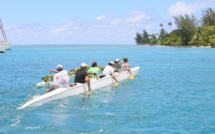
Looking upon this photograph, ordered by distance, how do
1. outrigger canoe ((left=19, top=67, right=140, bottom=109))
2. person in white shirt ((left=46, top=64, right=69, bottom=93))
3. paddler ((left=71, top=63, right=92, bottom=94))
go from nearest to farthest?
outrigger canoe ((left=19, top=67, right=140, bottom=109)) < person in white shirt ((left=46, top=64, right=69, bottom=93)) < paddler ((left=71, top=63, right=92, bottom=94))

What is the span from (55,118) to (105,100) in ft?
12.8

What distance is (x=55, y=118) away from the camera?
10695mm

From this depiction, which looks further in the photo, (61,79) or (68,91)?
(68,91)

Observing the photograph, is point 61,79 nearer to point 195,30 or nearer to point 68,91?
point 68,91

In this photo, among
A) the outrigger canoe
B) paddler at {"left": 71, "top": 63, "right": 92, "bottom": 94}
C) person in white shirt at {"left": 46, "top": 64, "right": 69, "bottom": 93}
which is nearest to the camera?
the outrigger canoe

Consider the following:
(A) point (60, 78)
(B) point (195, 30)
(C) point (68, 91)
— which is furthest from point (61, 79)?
(B) point (195, 30)

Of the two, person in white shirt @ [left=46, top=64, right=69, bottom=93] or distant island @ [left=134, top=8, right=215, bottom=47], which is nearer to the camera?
person in white shirt @ [left=46, top=64, right=69, bottom=93]

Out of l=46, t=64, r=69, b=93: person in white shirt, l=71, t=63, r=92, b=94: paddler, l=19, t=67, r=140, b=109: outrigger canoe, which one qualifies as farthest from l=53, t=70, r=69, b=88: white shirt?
l=71, t=63, r=92, b=94: paddler

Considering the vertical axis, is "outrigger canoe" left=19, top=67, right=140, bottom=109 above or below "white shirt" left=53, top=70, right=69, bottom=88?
below

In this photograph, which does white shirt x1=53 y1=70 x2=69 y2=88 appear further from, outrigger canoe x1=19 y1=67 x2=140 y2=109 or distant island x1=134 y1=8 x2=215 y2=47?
distant island x1=134 y1=8 x2=215 y2=47

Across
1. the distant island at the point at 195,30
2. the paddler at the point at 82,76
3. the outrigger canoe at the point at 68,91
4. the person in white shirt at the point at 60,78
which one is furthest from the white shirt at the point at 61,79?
the distant island at the point at 195,30

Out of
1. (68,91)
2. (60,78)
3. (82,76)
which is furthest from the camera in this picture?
(82,76)

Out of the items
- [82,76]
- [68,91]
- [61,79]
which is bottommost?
[68,91]

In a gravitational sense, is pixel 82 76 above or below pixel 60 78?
below
